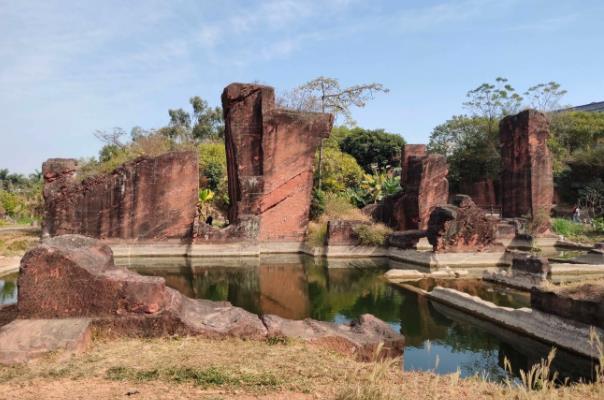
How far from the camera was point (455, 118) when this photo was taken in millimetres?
39469

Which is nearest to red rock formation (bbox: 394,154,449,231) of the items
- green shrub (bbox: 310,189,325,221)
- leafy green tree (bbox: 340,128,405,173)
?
green shrub (bbox: 310,189,325,221)

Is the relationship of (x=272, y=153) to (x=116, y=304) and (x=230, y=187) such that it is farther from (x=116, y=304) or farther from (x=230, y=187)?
(x=116, y=304)

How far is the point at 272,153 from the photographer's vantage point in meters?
18.3

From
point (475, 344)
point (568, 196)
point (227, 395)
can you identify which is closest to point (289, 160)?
point (475, 344)

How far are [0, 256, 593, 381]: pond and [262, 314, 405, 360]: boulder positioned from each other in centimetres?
39

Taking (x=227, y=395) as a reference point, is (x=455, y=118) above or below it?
above

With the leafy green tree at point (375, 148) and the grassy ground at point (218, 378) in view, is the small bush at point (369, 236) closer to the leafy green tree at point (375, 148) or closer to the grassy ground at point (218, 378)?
the grassy ground at point (218, 378)

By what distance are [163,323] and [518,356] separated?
16.2ft

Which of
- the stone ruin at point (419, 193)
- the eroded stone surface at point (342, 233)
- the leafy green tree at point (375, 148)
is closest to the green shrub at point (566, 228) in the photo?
the stone ruin at point (419, 193)

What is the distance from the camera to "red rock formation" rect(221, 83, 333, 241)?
18.1 m

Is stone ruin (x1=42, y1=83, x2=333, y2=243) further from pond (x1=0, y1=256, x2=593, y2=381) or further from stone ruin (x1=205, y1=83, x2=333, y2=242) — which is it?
pond (x1=0, y1=256, x2=593, y2=381)

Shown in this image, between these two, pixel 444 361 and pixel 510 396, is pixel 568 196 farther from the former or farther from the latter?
pixel 510 396

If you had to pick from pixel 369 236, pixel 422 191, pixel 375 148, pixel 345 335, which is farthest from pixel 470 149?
pixel 345 335

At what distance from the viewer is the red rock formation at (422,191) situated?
19172 millimetres
